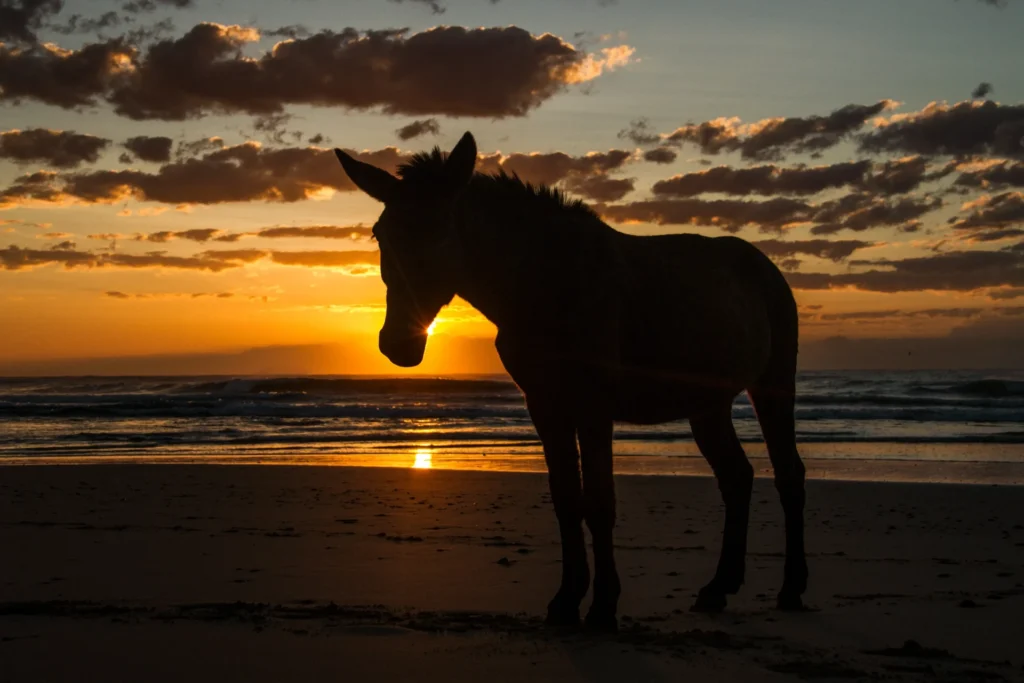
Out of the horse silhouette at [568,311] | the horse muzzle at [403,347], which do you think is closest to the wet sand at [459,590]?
the horse silhouette at [568,311]

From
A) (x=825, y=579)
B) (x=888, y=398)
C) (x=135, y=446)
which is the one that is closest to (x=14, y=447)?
(x=135, y=446)

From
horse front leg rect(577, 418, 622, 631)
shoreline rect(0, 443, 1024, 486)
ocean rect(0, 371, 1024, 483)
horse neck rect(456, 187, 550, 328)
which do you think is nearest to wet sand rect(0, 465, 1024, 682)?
horse front leg rect(577, 418, 622, 631)

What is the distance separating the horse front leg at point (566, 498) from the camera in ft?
17.0

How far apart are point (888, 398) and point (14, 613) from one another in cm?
4014

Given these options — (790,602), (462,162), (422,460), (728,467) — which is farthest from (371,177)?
(422,460)

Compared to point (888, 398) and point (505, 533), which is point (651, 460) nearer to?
point (505, 533)

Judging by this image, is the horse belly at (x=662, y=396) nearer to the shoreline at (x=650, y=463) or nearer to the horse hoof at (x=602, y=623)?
the horse hoof at (x=602, y=623)

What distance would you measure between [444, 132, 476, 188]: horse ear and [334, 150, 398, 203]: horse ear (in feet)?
0.91

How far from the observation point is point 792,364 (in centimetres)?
669

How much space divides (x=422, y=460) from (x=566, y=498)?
44.5 ft

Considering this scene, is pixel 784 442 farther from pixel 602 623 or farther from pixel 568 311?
pixel 568 311

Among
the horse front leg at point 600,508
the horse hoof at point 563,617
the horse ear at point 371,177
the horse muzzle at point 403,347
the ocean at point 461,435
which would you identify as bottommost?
the ocean at point 461,435

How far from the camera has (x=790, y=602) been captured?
6.03 meters

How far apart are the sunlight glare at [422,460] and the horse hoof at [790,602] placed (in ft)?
35.6
